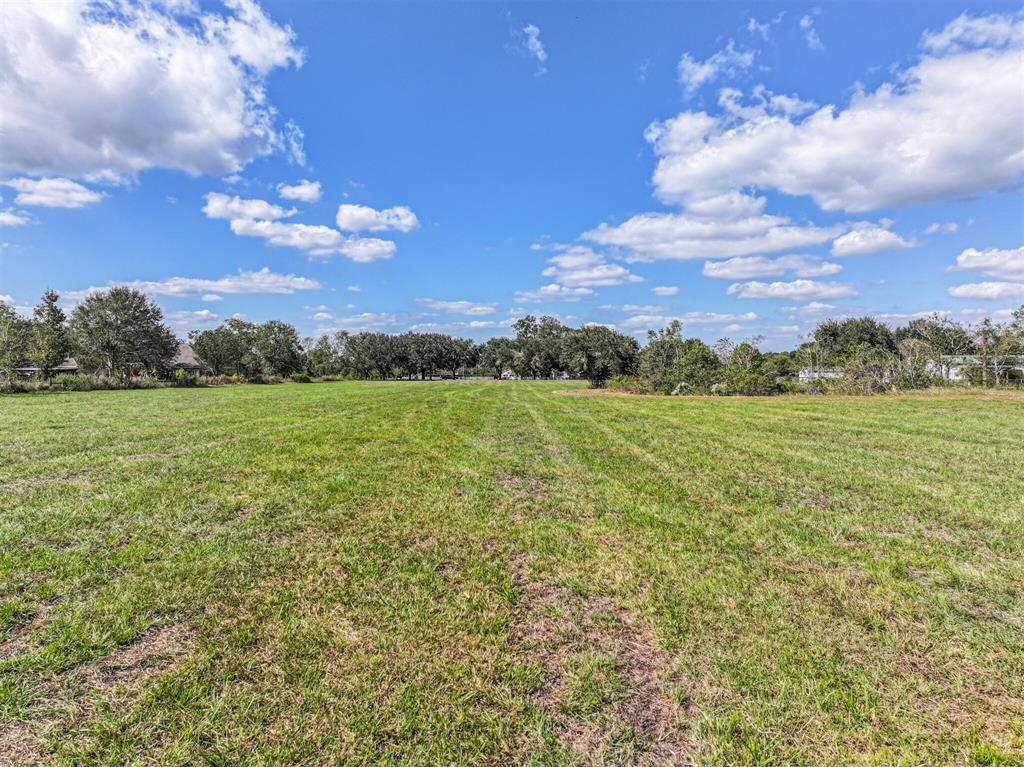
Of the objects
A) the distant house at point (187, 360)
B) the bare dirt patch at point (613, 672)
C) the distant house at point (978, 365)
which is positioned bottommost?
the bare dirt patch at point (613, 672)

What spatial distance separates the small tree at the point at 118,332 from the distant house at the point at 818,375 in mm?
53311

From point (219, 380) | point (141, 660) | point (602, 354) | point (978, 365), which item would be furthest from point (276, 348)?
point (978, 365)

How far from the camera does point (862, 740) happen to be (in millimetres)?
2043

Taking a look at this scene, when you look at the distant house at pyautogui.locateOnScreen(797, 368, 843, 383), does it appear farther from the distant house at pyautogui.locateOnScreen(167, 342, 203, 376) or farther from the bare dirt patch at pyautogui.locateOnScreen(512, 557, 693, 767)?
the distant house at pyautogui.locateOnScreen(167, 342, 203, 376)

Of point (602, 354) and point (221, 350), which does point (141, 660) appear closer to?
point (602, 354)

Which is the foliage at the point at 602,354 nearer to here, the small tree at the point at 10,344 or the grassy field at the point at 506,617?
the grassy field at the point at 506,617

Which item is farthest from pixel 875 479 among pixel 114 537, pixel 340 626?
pixel 114 537

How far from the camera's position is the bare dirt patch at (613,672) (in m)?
2.05

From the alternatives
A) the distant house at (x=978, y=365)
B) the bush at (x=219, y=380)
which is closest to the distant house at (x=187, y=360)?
the bush at (x=219, y=380)

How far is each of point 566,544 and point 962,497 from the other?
5436mm

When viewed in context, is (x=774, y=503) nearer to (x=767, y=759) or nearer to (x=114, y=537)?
(x=767, y=759)

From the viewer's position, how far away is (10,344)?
26.4 meters

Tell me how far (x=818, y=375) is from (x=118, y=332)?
180 ft

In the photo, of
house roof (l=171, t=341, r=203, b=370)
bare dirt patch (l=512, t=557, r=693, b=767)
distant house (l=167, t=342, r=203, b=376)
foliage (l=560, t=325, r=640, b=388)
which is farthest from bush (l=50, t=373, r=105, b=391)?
bare dirt patch (l=512, t=557, r=693, b=767)
